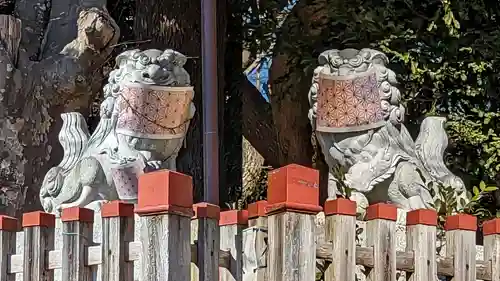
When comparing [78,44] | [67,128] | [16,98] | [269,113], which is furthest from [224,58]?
[67,128]

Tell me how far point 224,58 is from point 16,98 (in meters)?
1.63

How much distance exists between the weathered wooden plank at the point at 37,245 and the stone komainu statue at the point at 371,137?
4.33 ft

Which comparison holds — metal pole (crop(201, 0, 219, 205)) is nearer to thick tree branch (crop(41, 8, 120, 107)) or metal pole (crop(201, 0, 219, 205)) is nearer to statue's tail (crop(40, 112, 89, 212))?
thick tree branch (crop(41, 8, 120, 107))

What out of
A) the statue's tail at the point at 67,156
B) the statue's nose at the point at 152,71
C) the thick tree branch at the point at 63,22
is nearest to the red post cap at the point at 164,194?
the statue's nose at the point at 152,71

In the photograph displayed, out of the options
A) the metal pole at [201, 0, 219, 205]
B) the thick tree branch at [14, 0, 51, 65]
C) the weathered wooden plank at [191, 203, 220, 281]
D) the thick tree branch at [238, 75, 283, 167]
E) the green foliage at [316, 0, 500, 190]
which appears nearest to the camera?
the weathered wooden plank at [191, 203, 220, 281]

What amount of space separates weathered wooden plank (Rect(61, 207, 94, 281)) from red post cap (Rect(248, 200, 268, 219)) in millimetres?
488

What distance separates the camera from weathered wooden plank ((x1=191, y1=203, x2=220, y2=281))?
2.41 meters

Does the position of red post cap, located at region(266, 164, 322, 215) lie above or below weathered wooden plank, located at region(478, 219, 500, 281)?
above

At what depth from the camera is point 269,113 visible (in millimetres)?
6711

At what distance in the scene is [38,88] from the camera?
5.25m

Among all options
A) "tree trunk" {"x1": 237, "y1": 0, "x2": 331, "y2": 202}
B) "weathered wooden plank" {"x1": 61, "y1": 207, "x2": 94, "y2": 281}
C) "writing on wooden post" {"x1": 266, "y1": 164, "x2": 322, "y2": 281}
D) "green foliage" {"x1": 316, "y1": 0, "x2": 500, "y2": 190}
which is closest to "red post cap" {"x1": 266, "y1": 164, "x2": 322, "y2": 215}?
"writing on wooden post" {"x1": 266, "y1": 164, "x2": 322, "y2": 281}

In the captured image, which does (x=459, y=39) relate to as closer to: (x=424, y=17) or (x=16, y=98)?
(x=424, y=17)

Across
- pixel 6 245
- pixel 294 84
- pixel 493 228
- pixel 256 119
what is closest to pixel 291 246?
pixel 493 228

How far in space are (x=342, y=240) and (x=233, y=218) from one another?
14.0 inches
